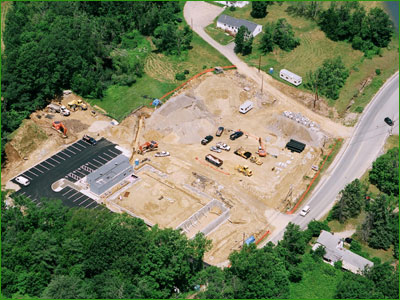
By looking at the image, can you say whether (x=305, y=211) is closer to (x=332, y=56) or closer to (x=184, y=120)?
(x=184, y=120)

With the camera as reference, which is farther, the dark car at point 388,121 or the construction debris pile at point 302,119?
the dark car at point 388,121

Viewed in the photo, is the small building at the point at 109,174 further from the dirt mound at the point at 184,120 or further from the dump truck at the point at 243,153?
the dump truck at the point at 243,153

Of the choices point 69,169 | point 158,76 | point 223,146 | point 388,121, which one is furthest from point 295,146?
point 69,169

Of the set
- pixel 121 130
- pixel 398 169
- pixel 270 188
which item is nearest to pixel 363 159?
pixel 398 169

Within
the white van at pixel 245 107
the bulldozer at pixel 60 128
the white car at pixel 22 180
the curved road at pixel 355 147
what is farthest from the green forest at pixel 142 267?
the white van at pixel 245 107

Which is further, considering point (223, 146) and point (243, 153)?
point (223, 146)

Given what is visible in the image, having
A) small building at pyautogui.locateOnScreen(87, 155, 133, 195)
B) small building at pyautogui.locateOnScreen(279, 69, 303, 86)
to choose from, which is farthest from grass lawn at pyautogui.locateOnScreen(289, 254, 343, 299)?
small building at pyautogui.locateOnScreen(279, 69, 303, 86)
